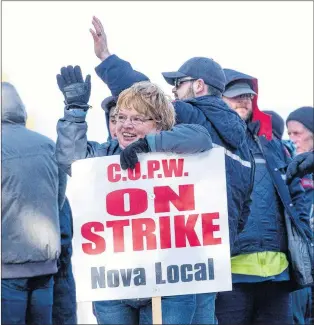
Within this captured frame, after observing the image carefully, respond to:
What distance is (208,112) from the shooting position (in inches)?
225

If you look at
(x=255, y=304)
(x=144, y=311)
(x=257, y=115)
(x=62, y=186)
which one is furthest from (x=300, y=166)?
(x=144, y=311)

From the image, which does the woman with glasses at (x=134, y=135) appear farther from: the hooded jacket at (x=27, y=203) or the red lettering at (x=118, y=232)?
the hooded jacket at (x=27, y=203)

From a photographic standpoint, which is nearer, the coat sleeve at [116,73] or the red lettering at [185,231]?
the red lettering at [185,231]

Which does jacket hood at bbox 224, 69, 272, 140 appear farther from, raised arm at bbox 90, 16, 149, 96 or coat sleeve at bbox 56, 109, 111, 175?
coat sleeve at bbox 56, 109, 111, 175

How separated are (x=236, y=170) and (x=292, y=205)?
1192 mm

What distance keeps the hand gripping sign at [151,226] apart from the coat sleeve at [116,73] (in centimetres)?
47

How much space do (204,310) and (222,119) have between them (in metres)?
0.96

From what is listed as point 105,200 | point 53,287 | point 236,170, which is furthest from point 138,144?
point 53,287

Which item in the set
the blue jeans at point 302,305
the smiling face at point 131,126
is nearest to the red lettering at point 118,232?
the smiling face at point 131,126

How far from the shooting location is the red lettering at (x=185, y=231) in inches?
207

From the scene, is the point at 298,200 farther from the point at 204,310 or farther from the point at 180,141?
the point at 180,141

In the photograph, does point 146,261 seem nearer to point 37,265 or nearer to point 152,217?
point 152,217

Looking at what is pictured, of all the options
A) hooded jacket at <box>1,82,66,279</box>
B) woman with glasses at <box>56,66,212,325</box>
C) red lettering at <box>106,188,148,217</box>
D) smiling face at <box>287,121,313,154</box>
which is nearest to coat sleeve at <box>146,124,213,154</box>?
woman with glasses at <box>56,66,212,325</box>

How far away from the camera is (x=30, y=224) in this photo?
23.7ft
